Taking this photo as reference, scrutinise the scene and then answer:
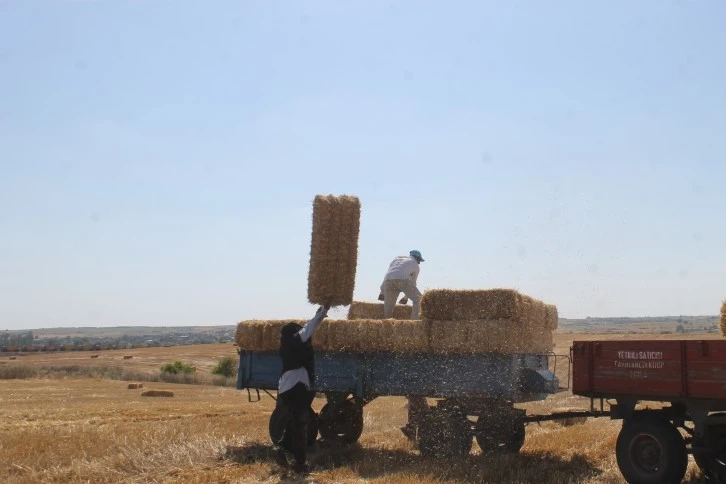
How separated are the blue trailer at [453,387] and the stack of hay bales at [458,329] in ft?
0.67

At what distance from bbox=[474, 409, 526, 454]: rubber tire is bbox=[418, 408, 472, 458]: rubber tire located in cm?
28

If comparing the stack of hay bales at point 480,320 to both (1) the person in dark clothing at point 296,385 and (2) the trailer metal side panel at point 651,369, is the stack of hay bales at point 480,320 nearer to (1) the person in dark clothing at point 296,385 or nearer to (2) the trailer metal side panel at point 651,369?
(2) the trailer metal side panel at point 651,369

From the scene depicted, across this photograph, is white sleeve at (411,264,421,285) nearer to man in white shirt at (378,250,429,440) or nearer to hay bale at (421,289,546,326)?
man in white shirt at (378,250,429,440)

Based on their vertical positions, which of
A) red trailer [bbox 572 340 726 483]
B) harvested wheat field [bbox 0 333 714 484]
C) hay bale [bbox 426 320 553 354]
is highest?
hay bale [bbox 426 320 553 354]

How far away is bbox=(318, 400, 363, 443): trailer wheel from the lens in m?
14.9

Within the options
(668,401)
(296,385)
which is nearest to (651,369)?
(668,401)

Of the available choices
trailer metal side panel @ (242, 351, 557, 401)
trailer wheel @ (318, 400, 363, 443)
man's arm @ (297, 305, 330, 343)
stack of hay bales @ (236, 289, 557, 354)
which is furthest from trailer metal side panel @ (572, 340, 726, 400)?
trailer wheel @ (318, 400, 363, 443)

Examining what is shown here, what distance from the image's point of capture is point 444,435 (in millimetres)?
12695

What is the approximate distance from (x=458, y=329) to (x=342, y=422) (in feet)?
12.3

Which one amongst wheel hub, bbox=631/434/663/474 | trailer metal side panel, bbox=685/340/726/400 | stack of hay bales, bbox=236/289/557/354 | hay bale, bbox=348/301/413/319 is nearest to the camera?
trailer metal side panel, bbox=685/340/726/400

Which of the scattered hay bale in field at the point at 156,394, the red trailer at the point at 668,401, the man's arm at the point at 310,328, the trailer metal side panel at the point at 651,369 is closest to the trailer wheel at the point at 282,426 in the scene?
the man's arm at the point at 310,328

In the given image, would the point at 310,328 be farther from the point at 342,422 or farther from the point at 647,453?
the point at 647,453

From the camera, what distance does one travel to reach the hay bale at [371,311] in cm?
1661

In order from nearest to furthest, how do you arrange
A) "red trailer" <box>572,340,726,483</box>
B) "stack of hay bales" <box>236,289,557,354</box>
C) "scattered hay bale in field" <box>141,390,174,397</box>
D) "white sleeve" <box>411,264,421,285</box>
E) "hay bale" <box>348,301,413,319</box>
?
"red trailer" <box>572,340,726,483</box> < "stack of hay bales" <box>236,289,557,354</box> < "white sleeve" <box>411,264,421,285</box> < "hay bale" <box>348,301,413,319</box> < "scattered hay bale in field" <box>141,390,174,397</box>
